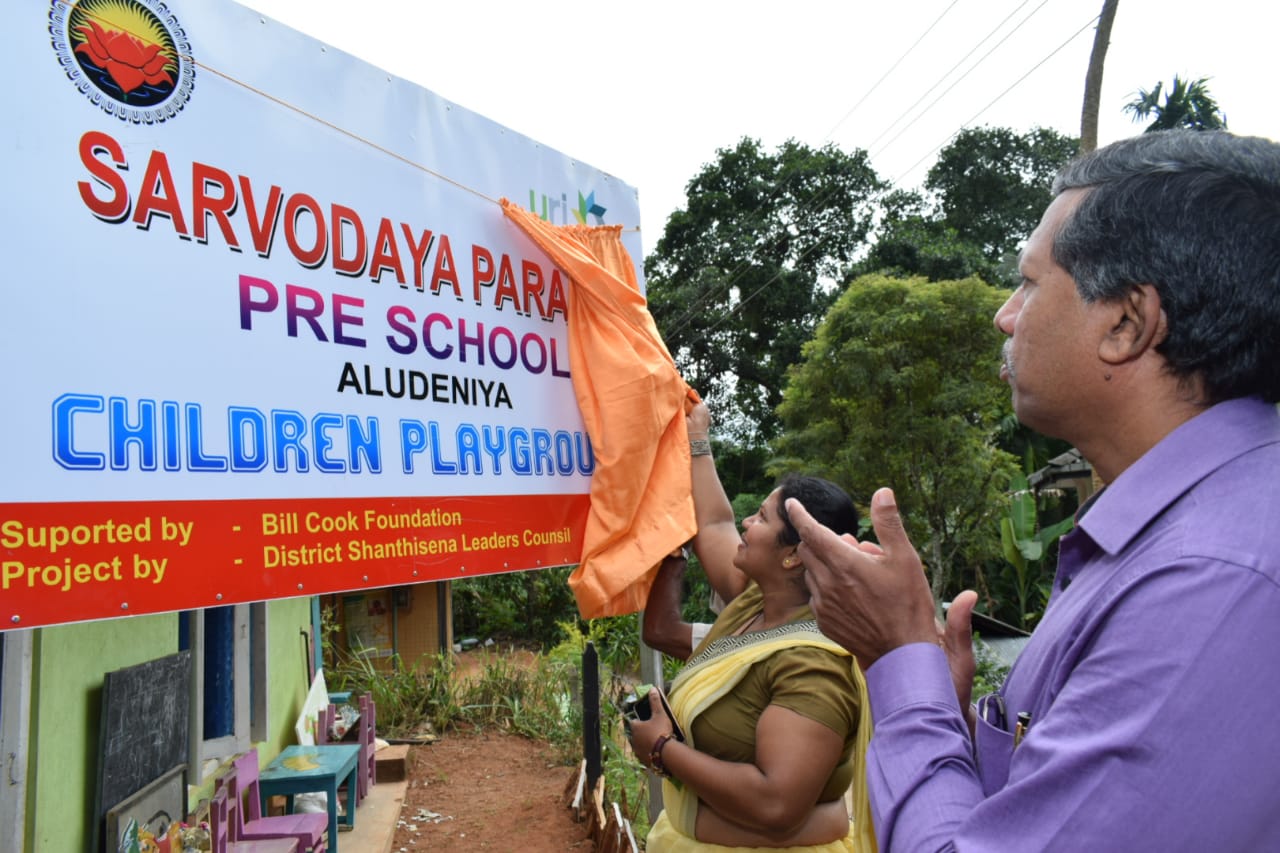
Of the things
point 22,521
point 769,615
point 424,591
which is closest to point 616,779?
point 769,615

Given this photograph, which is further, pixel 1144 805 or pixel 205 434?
pixel 205 434

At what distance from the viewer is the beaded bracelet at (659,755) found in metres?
2.10

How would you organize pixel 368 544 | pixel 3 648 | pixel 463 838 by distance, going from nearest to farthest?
1. pixel 368 544
2. pixel 3 648
3. pixel 463 838

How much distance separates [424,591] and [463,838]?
26.1ft

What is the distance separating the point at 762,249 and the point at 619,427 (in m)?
16.3

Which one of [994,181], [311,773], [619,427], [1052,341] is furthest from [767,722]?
[994,181]

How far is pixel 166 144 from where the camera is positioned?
1494 mm

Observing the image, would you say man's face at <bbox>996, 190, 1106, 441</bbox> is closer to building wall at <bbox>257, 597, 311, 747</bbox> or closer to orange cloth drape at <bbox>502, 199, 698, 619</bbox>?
orange cloth drape at <bbox>502, 199, 698, 619</bbox>

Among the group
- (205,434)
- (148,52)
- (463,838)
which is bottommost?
(463,838)

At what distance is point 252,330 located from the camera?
157 centimetres

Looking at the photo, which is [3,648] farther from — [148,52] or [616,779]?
[616,779]

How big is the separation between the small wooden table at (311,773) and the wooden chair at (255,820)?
12cm

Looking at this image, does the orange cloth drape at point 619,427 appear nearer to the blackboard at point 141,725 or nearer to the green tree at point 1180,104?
the blackboard at point 141,725

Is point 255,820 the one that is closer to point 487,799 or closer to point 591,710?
point 591,710
